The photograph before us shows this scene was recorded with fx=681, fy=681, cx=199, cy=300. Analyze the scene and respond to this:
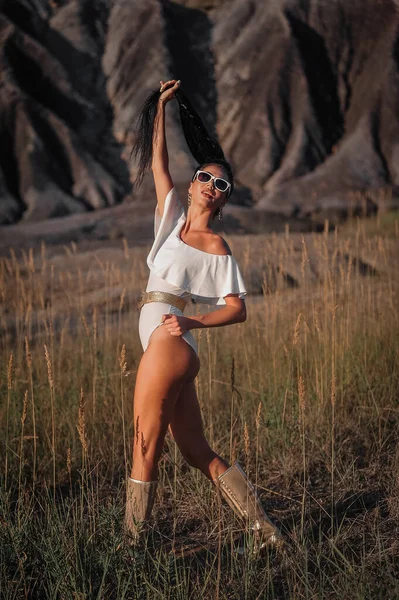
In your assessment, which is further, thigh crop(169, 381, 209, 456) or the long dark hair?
the long dark hair

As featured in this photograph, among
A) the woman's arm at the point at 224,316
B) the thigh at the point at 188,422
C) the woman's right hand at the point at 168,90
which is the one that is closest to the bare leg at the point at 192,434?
the thigh at the point at 188,422

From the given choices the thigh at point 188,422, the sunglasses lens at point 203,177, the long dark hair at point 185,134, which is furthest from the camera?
the long dark hair at point 185,134

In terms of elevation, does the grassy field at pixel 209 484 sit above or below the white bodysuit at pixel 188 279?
below

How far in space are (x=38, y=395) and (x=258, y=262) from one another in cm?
572

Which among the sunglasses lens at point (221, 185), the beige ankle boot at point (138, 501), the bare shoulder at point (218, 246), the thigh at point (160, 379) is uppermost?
the sunglasses lens at point (221, 185)

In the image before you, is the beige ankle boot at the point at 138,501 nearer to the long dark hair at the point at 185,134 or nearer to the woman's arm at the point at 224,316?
the woman's arm at the point at 224,316

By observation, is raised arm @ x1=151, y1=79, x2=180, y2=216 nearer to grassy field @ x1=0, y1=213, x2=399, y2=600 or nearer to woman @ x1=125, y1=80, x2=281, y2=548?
woman @ x1=125, y1=80, x2=281, y2=548

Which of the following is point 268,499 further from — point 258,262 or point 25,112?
point 25,112

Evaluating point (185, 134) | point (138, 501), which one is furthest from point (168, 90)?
point (138, 501)

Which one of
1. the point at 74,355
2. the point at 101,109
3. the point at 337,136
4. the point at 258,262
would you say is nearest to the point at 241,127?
the point at 337,136

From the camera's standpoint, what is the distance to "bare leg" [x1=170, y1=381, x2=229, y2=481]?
2377mm

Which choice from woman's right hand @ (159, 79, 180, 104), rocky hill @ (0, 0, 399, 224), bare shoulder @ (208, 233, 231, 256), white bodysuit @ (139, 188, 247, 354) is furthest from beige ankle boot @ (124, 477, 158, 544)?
rocky hill @ (0, 0, 399, 224)

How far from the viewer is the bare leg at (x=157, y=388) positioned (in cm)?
221

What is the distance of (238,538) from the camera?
259cm
